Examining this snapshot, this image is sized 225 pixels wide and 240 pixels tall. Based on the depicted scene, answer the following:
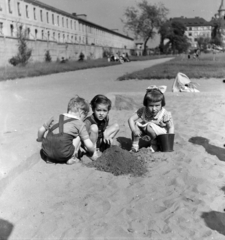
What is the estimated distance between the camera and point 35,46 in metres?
25.5

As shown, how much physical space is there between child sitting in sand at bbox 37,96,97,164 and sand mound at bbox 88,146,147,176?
0.21 meters

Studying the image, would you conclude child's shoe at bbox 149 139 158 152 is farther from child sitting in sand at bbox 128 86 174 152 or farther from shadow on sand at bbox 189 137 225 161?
shadow on sand at bbox 189 137 225 161

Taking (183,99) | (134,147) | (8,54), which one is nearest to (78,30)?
(8,54)

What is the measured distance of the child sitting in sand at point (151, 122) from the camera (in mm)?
3753

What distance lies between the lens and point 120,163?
330cm

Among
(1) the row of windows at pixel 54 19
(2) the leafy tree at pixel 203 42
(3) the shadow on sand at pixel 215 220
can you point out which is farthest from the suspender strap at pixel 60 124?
(2) the leafy tree at pixel 203 42

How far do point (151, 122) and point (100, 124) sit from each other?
645 millimetres

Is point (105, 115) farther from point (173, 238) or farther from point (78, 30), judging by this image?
point (78, 30)

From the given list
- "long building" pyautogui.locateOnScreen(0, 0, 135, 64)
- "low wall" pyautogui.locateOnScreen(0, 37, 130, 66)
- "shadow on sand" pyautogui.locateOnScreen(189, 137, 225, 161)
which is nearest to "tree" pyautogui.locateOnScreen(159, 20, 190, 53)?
"low wall" pyautogui.locateOnScreen(0, 37, 130, 66)

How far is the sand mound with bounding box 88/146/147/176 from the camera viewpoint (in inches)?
127

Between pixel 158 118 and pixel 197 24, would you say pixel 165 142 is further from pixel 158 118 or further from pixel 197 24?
pixel 197 24

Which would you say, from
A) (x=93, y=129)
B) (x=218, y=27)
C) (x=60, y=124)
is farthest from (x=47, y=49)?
(x=60, y=124)

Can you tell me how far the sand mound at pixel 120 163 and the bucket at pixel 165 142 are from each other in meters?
0.38

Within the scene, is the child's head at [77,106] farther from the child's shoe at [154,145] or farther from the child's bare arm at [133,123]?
the child's shoe at [154,145]
